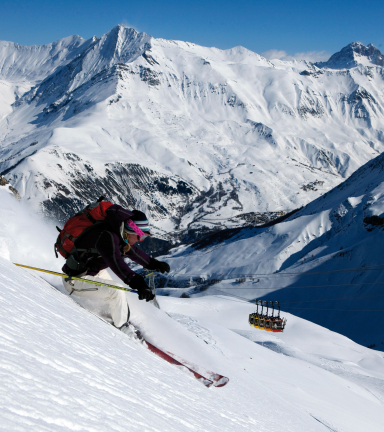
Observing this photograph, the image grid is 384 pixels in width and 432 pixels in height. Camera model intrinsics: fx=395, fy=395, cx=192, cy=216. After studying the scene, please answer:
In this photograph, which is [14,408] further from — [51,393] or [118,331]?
[118,331]

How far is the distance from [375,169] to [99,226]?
128025 mm

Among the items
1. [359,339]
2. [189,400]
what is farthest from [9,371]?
[359,339]

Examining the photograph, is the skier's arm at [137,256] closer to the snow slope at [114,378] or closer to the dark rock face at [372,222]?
the snow slope at [114,378]

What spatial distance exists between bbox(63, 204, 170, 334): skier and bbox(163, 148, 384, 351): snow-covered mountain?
54.6 m

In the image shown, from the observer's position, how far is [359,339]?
57438 mm

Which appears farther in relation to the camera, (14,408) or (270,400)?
(270,400)

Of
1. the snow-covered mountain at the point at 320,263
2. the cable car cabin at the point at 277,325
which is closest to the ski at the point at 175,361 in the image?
the cable car cabin at the point at 277,325

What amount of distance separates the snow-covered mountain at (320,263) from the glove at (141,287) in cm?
5526

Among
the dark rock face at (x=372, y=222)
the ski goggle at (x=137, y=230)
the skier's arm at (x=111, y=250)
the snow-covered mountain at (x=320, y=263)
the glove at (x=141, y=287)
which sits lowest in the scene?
the glove at (x=141, y=287)

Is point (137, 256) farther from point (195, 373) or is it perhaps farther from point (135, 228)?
point (195, 373)

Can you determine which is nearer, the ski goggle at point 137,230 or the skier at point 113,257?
the skier at point 113,257

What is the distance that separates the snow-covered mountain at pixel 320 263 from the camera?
6612 centimetres

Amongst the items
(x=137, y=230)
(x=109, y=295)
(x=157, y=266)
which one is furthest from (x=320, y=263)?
(x=137, y=230)

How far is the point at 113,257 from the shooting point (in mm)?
6125
